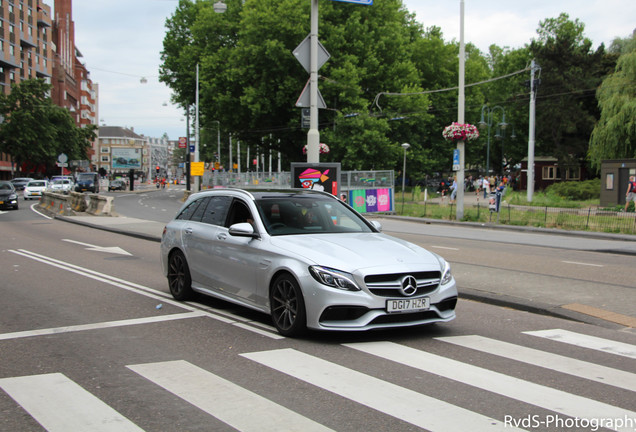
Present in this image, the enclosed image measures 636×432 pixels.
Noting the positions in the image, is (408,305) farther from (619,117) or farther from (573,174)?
(573,174)

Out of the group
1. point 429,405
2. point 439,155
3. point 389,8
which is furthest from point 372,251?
point 439,155

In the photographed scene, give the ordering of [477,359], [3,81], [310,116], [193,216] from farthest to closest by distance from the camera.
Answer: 1. [3,81]
2. [310,116]
3. [193,216]
4. [477,359]

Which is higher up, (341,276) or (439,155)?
(439,155)

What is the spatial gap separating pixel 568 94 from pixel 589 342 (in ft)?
189

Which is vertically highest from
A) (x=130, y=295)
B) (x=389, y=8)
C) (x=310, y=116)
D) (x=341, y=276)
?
(x=389, y=8)

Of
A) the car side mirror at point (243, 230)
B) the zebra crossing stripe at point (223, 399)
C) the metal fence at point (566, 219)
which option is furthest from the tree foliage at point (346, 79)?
the zebra crossing stripe at point (223, 399)

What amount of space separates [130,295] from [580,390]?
256 inches

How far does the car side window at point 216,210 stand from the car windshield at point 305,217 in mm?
649

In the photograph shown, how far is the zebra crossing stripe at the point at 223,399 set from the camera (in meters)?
4.05

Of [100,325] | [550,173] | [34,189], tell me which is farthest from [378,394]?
[550,173]

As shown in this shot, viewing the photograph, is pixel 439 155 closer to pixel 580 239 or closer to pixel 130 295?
pixel 580 239

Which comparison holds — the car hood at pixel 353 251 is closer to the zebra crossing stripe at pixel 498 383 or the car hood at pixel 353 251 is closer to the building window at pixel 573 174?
the zebra crossing stripe at pixel 498 383

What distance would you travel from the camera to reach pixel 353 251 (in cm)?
638

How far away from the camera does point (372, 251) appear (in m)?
6.43
